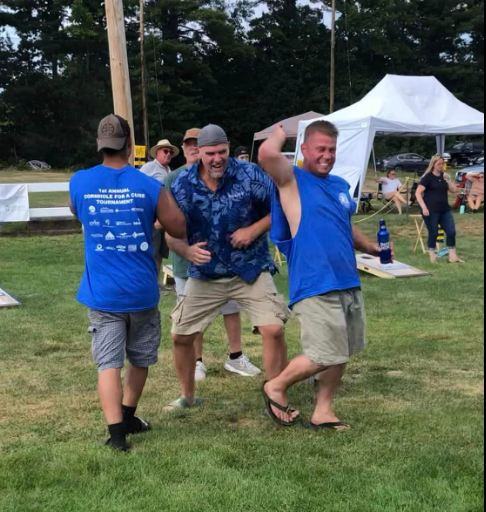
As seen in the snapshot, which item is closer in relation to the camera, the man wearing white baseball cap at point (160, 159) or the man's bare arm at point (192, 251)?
the man's bare arm at point (192, 251)

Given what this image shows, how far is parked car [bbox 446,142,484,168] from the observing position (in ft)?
132

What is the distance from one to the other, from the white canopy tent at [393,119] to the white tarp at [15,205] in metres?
6.73

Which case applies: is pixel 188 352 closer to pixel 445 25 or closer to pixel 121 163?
pixel 121 163

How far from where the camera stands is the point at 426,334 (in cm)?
665

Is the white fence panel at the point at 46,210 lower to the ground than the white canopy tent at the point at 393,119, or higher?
lower

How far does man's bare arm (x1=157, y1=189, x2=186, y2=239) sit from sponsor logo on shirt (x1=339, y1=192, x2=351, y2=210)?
3.12ft

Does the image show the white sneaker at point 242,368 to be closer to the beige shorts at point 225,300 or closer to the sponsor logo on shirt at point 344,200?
the beige shorts at point 225,300

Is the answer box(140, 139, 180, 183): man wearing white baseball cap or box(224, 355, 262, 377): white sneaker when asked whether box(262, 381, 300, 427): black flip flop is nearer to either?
box(224, 355, 262, 377): white sneaker

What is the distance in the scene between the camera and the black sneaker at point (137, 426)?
4082mm

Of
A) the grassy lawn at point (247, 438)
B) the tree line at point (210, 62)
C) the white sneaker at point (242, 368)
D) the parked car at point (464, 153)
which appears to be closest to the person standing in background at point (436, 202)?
the grassy lawn at point (247, 438)

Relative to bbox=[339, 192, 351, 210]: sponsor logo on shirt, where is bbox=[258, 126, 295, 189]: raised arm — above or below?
above

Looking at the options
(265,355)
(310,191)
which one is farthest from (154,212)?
(265,355)

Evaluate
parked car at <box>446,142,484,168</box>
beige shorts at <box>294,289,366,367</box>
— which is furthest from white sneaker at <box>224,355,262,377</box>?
parked car at <box>446,142,484,168</box>

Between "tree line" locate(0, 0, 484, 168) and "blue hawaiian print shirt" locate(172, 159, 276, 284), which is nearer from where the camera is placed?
"blue hawaiian print shirt" locate(172, 159, 276, 284)
